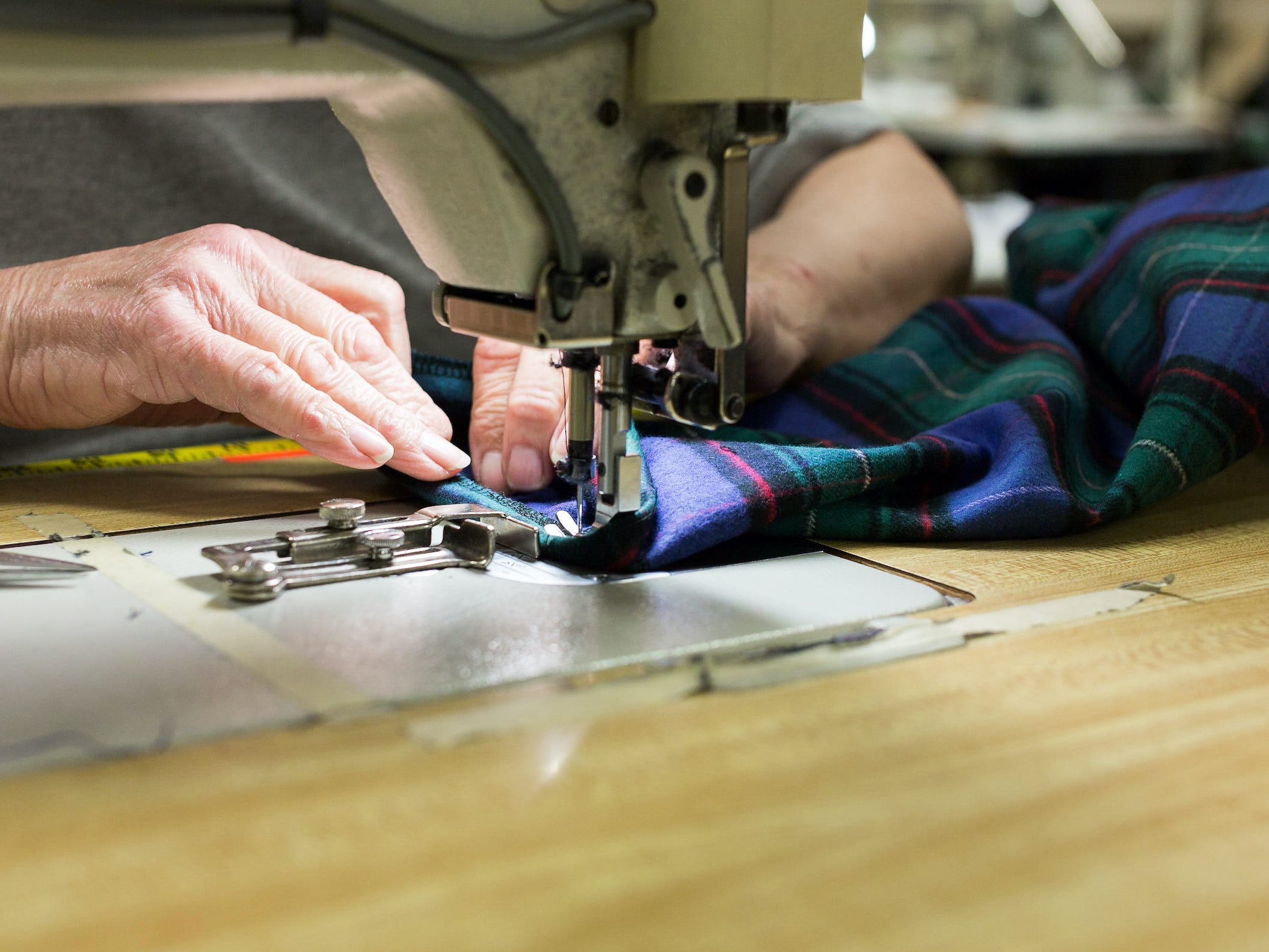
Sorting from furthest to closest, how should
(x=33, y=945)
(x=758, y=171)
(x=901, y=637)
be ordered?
(x=758, y=171), (x=901, y=637), (x=33, y=945)

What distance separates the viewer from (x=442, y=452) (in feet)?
2.92

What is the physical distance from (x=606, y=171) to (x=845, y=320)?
62 cm

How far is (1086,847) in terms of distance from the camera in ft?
1.51

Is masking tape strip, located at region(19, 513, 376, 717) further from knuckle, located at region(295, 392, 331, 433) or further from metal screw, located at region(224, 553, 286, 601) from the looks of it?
knuckle, located at region(295, 392, 331, 433)

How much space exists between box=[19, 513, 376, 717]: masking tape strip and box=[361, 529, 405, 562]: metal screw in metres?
0.09

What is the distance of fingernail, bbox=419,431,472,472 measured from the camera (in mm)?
886

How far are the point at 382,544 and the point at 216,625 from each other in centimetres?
12

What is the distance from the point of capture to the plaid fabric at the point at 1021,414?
82 cm

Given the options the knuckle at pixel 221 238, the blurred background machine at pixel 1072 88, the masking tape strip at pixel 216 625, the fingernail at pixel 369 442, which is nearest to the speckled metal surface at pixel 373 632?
the masking tape strip at pixel 216 625

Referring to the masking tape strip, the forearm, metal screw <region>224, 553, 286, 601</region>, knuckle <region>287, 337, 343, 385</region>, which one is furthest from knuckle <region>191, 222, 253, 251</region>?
the forearm

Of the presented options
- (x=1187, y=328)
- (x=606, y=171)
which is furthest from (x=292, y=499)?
(x=1187, y=328)

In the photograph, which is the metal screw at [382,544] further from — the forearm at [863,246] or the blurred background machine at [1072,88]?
the blurred background machine at [1072,88]

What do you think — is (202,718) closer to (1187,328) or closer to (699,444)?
(699,444)

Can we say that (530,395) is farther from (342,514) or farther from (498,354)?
(342,514)
